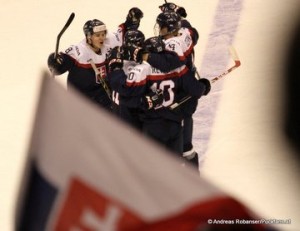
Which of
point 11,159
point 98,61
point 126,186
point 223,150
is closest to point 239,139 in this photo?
point 223,150

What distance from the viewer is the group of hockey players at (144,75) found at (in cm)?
546

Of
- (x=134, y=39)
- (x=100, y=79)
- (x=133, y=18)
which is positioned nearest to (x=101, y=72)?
(x=100, y=79)

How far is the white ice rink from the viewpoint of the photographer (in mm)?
6276

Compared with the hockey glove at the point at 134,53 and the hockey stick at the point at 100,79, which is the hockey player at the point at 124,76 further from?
the hockey stick at the point at 100,79

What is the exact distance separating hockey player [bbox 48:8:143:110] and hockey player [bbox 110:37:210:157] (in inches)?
22.7

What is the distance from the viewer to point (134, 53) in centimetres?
541

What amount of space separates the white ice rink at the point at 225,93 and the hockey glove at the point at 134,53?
937 mm

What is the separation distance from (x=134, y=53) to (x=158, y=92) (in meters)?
0.30

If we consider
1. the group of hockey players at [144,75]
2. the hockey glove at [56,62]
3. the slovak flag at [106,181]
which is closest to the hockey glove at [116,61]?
the group of hockey players at [144,75]

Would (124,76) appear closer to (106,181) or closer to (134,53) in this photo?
(134,53)

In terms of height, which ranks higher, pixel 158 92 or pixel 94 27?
pixel 94 27

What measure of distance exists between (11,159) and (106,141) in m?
4.12

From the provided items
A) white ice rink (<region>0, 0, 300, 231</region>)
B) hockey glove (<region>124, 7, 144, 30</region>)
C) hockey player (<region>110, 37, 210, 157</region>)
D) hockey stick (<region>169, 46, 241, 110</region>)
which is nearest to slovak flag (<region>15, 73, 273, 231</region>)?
white ice rink (<region>0, 0, 300, 231</region>)

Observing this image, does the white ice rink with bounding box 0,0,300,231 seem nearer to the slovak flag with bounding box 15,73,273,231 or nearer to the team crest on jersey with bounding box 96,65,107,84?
the team crest on jersey with bounding box 96,65,107,84
